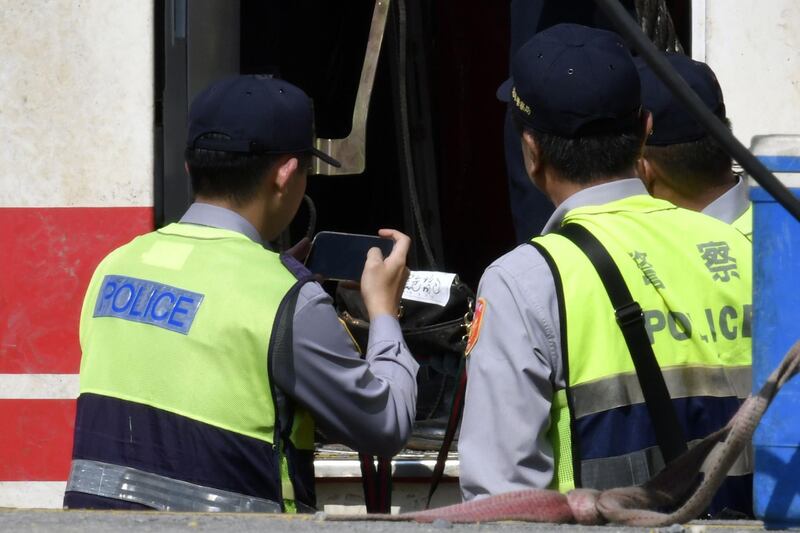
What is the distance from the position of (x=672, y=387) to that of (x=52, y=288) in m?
1.63

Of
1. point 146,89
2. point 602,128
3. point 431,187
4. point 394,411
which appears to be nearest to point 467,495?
point 394,411

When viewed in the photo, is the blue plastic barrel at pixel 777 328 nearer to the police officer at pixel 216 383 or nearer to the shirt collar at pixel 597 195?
the shirt collar at pixel 597 195

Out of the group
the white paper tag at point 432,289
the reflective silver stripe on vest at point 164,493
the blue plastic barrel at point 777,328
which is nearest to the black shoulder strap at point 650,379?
the blue plastic barrel at point 777,328

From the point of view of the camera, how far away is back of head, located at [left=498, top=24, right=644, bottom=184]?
190cm

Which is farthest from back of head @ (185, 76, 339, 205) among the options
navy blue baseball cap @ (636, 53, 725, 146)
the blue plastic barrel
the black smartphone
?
the blue plastic barrel

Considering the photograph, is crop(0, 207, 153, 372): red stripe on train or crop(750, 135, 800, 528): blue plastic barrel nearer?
crop(750, 135, 800, 528): blue plastic barrel

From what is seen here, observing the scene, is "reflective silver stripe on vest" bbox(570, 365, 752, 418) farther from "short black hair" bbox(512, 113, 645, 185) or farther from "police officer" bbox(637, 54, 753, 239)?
"police officer" bbox(637, 54, 753, 239)

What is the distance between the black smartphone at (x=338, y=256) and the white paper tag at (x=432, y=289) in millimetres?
442

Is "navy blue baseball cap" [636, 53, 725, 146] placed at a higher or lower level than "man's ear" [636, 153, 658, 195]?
higher

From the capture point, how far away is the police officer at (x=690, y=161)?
234cm

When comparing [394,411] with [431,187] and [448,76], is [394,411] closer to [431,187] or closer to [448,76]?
[431,187]

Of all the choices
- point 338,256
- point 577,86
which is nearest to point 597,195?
point 577,86

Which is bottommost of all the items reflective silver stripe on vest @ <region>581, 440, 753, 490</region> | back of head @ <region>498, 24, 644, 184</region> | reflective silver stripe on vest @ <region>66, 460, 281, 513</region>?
reflective silver stripe on vest @ <region>66, 460, 281, 513</region>

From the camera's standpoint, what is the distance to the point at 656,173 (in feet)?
7.84
